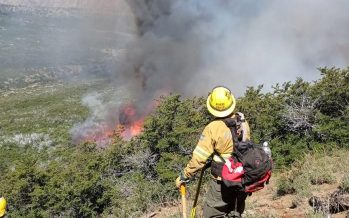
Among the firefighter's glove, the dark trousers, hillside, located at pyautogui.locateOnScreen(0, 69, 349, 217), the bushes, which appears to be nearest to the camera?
the dark trousers

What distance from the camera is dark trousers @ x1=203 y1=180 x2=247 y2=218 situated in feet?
15.4

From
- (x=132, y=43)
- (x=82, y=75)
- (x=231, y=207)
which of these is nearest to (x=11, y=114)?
(x=132, y=43)

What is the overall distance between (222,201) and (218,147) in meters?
0.62

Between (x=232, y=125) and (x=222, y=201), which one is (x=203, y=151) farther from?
(x=222, y=201)

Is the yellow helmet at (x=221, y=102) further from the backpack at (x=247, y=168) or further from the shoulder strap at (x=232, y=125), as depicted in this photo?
the backpack at (x=247, y=168)

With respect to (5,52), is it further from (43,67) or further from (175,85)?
(175,85)

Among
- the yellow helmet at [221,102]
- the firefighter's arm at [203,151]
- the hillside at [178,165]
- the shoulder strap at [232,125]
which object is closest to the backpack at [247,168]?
the shoulder strap at [232,125]

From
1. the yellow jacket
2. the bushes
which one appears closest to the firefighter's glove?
the yellow jacket

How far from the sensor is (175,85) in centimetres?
3319

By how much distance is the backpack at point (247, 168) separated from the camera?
430 cm

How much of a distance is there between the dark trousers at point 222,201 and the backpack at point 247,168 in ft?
1.02

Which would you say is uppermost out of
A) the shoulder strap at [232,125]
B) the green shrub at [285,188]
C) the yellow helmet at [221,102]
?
the yellow helmet at [221,102]

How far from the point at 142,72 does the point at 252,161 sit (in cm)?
2971

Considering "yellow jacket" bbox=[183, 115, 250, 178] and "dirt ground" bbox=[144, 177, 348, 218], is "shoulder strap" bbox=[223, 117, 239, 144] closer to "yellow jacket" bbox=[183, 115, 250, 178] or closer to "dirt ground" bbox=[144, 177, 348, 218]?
"yellow jacket" bbox=[183, 115, 250, 178]
